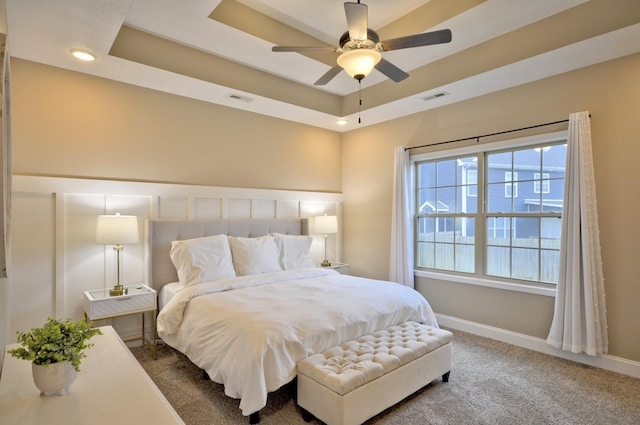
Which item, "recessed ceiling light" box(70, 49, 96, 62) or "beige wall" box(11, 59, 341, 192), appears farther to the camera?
"beige wall" box(11, 59, 341, 192)

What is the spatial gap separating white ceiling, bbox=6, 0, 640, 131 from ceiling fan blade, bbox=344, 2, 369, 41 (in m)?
1.07

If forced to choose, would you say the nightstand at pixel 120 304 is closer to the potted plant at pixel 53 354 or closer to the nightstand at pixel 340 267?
the potted plant at pixel 53 354

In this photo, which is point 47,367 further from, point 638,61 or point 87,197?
point 638,61

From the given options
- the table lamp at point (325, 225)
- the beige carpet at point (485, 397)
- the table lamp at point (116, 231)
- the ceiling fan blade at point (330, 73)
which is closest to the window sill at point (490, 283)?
the beige carpet at point (485, 397)

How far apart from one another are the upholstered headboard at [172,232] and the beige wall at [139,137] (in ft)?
1.66

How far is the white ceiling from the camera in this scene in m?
2.57

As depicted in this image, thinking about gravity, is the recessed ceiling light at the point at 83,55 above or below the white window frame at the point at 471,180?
above

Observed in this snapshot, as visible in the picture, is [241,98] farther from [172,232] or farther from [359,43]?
[359,43]

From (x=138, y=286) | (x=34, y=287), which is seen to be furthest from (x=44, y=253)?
(x=138, y=286)

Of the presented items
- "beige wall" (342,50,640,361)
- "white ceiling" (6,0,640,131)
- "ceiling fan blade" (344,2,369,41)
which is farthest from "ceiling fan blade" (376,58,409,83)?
"beige wall" (342,50,640,361)

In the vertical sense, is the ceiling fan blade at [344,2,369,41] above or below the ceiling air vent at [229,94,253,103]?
below

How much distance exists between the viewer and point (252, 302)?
2.86 meters

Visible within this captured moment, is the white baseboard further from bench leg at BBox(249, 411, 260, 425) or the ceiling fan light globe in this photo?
the ceiling fan light globe

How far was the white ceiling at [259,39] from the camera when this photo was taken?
8.43ft
